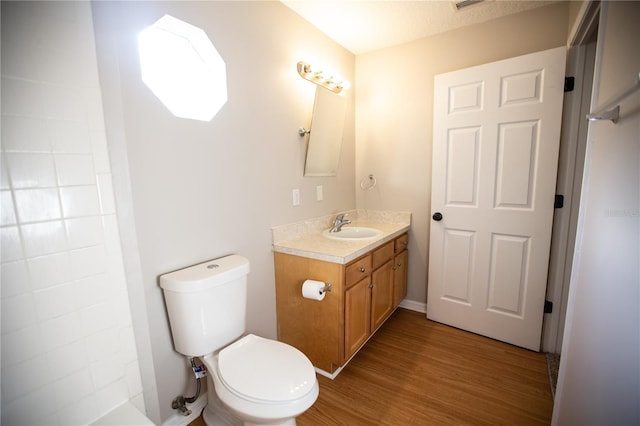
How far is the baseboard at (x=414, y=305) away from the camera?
2.49m

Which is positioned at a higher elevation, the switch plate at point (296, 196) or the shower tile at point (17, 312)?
the switch plate at point (296, 196)

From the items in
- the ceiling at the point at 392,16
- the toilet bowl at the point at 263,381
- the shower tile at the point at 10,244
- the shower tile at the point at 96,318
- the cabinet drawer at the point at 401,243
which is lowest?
the toilet bowl at the point at 263,381

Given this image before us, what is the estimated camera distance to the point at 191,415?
141 centimetres

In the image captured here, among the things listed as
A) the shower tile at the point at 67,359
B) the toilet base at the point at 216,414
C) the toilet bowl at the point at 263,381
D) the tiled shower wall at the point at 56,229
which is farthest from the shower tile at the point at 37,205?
the toilet base at the point at 216,414

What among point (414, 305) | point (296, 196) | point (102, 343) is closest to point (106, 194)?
point (102, 343)

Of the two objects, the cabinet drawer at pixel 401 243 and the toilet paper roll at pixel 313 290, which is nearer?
the toilet paper roll at pixel 313 290

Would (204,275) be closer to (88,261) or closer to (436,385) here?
(88,261)

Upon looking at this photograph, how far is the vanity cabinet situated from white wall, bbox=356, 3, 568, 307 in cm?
67

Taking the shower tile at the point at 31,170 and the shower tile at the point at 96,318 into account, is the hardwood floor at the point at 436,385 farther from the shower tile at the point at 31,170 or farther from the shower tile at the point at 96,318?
the shower tile at the point at 31,170

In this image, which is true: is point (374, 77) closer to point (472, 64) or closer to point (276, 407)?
point (472, 64)

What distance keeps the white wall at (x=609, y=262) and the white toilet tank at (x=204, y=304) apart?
4.51 feet

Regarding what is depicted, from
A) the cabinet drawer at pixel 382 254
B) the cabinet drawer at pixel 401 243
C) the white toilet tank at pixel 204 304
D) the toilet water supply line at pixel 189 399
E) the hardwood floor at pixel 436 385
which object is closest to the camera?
the white toilet tank at pixel 204 304

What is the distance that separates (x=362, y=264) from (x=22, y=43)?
167 cm

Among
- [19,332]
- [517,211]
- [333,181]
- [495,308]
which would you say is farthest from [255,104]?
[495,308]
